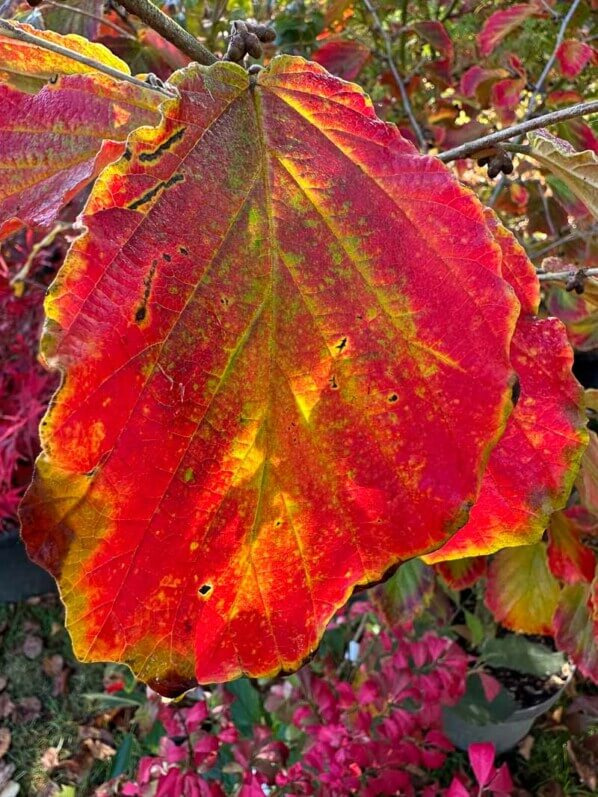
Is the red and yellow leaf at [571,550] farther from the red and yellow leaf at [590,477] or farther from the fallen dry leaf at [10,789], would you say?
the fallen dry leaf at [10,789]

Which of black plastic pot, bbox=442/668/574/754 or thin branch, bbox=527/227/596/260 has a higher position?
thin branch, bbox=527/227/596/260

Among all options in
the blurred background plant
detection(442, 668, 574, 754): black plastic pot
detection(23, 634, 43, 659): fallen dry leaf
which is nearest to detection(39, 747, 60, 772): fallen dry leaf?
the blurred background plant

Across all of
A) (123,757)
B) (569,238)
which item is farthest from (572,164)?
(123,757)

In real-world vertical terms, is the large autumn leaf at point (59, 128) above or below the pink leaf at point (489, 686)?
above

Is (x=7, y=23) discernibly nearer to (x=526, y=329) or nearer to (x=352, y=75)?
(x=526, y=329)

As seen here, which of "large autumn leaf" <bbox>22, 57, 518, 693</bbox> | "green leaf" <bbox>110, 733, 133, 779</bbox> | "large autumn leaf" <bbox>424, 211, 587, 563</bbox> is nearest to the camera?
"large autumn leaf" <bbox>22, 57, 518, 693</bbox>

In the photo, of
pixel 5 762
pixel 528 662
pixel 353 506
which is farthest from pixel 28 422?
pixel 353 506

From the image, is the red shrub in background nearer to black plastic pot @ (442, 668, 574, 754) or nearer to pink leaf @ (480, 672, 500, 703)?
pink leaf @ (480, 672, 500, 703)

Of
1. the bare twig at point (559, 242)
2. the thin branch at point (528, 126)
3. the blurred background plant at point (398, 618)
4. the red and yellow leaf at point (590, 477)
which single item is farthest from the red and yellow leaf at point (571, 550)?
the thin branch at point (528, 126)
